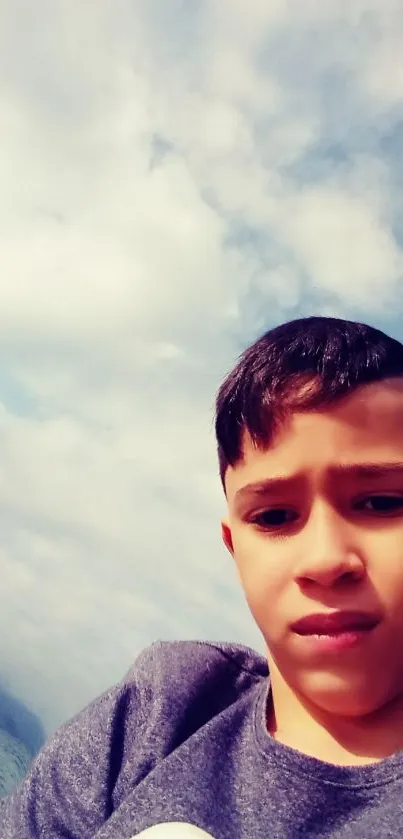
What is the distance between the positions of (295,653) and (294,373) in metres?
0.39

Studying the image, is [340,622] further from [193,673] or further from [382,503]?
[193,673]

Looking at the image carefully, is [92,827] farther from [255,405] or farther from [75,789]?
[255,405]

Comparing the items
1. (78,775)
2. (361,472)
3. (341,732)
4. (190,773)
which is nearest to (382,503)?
(361,472)

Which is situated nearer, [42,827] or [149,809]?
[149,809]

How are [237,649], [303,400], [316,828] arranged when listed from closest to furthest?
[316,828], [303,400], [237,649]

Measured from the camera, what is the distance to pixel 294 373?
0.90 meters

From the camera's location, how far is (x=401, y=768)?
75 centimetres

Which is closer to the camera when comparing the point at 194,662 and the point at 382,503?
the point at 382,503

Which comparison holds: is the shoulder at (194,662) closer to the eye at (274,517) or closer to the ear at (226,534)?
the ear at (226,534)

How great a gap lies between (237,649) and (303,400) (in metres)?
0.55

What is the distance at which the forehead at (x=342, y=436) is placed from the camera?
792mm

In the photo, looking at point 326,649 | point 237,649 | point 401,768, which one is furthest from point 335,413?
point 237,649

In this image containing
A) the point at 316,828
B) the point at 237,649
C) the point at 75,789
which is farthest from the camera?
the point at 237,649

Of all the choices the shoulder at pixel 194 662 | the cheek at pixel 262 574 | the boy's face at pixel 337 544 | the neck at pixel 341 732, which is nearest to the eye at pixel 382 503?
the boy's face at pixel 337 544
